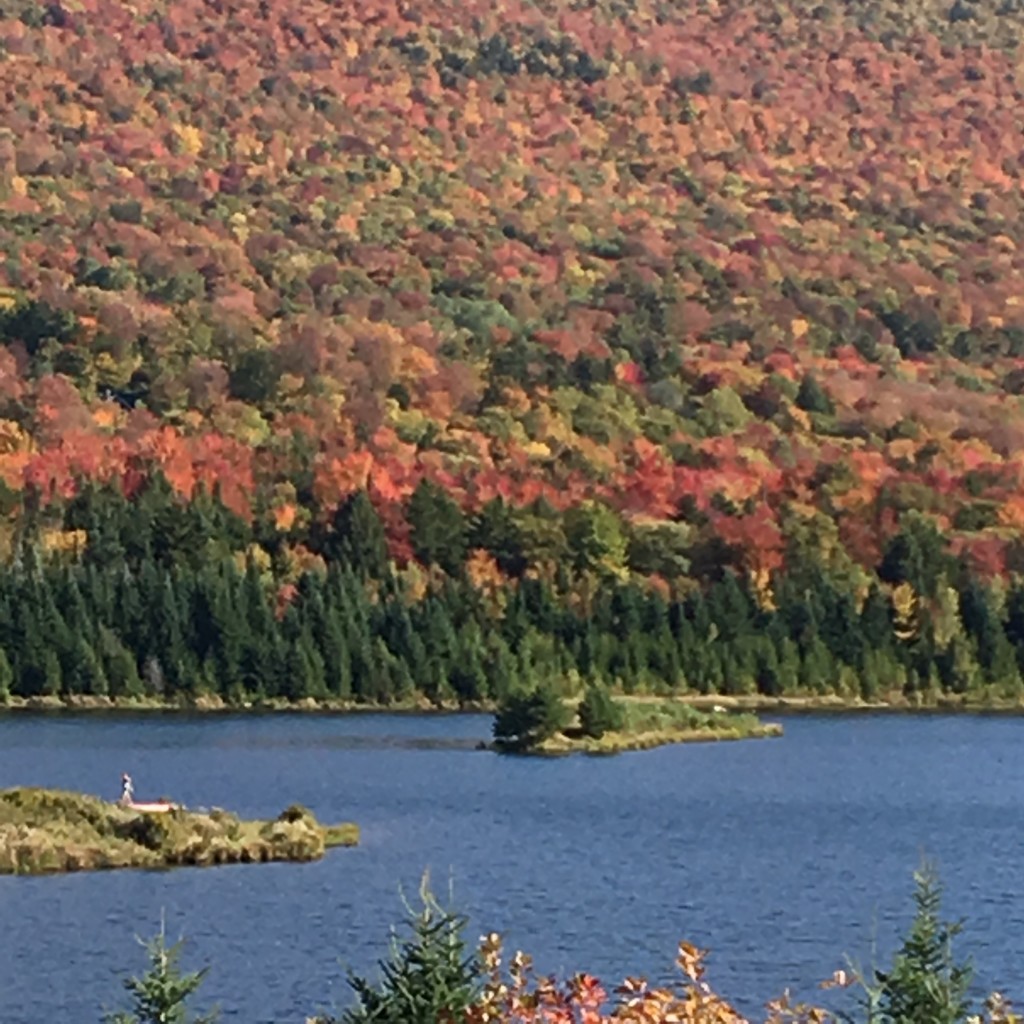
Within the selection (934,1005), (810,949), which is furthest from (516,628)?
(934,1005)

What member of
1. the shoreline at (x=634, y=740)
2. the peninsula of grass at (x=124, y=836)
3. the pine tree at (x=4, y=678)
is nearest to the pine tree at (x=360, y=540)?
the pine tree at (x=4, y=678)

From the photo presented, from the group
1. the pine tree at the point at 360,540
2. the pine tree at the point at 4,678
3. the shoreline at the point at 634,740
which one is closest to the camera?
the shoreline at the point at 634,740

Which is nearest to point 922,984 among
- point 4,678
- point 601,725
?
point 601,725

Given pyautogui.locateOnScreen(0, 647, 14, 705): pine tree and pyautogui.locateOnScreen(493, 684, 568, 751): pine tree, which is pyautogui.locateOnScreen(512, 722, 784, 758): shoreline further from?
pyautogui.locateOnScreen(0, 647, 14, 705): pine tree

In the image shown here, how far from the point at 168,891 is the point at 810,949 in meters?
13.0

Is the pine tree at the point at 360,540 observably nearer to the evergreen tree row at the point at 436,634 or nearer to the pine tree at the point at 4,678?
the evergreen tree row at the point at 436,634

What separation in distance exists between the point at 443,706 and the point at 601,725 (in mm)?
20199

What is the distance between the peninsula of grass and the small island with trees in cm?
3397

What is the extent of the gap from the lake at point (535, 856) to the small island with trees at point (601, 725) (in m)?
1.96

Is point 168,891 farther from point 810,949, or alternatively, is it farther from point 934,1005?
point 934,1005

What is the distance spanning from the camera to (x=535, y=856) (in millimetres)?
66375

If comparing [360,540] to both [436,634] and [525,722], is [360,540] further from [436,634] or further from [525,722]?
[525,722]

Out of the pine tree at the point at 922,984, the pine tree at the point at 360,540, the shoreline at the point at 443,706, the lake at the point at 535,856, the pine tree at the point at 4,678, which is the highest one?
the pine tree at the point at 360,540

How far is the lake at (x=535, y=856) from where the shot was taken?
4862 cm
